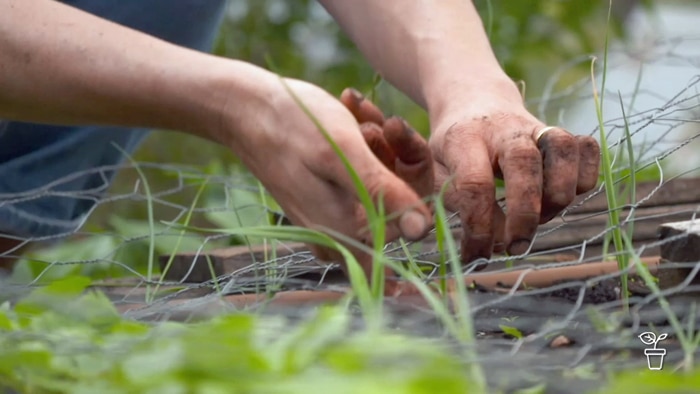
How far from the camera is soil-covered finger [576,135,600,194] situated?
3.79 feet

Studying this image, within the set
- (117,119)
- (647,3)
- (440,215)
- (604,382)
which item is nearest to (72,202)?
(117,119)

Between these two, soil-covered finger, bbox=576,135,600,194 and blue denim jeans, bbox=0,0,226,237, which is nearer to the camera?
soil-covered finger, bbox=576,135,600,194

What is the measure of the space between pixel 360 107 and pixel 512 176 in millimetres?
173

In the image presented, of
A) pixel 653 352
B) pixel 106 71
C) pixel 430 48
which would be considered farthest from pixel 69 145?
pixel 653 352

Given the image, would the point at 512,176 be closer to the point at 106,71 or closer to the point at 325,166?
the point at 325,166

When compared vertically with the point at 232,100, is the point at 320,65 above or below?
below

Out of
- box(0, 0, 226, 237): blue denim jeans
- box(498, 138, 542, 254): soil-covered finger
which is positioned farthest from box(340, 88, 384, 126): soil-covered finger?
box(0, 0, 226, 237): blue denim jeans

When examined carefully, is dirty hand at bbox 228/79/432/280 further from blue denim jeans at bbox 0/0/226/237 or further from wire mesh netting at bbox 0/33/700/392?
blue denim jeans at bbox 0/0/226/237

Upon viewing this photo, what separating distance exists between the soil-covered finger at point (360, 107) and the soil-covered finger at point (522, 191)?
145mm

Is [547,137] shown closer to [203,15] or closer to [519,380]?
[519,380]

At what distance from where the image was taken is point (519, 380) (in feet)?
2.65

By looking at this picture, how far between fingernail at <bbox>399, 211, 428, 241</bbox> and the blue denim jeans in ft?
3.47

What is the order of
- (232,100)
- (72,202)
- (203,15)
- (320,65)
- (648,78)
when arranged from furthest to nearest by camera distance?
(320,65), (648,78), (72,202), (203,15), (232,100)

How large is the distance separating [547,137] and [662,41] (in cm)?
114
